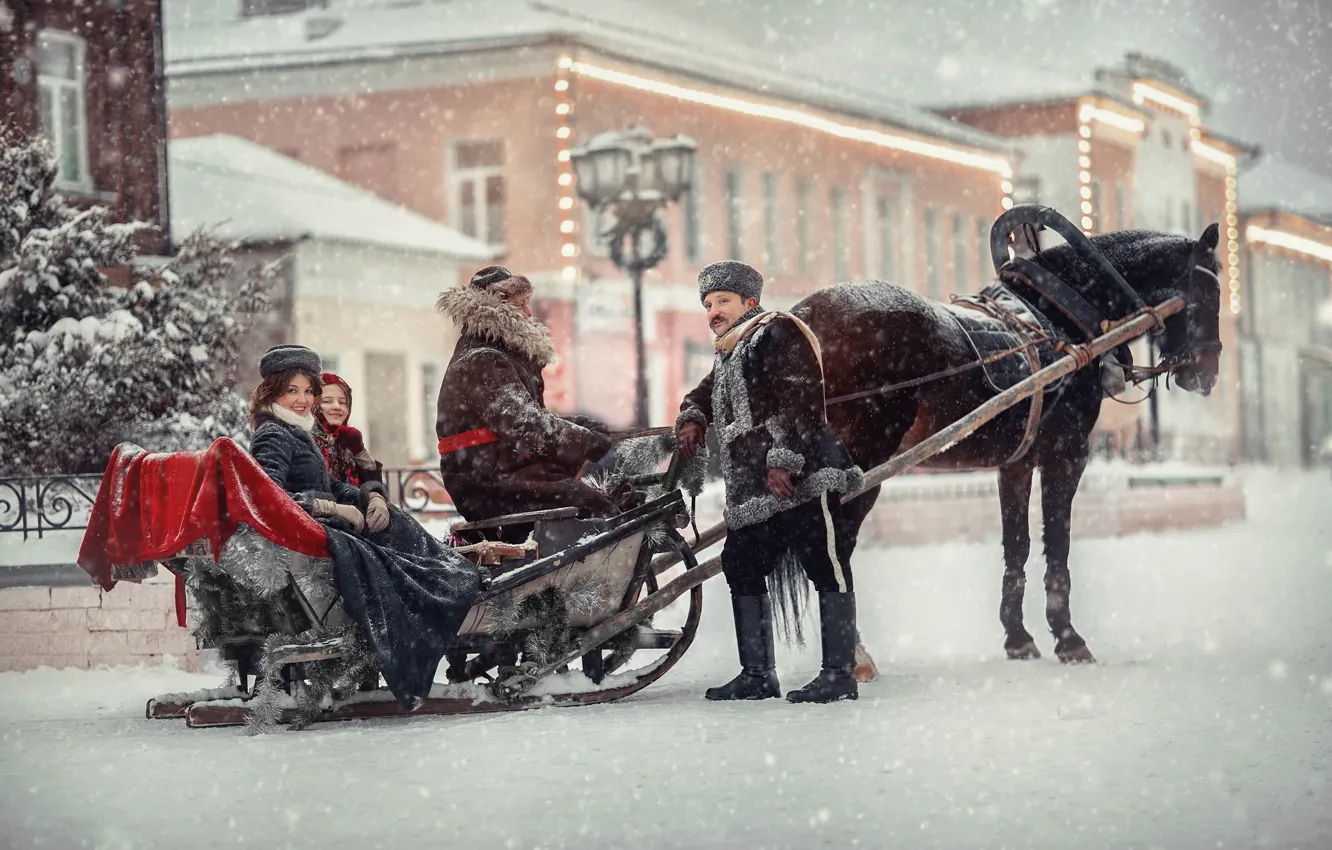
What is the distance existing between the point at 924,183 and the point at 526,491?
3260cm

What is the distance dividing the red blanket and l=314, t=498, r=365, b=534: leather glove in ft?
0.44

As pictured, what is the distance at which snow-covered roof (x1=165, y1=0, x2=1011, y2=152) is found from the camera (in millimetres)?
29578

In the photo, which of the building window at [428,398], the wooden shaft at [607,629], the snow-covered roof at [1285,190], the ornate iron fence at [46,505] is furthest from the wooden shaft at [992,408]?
the snow-covered roof at [1285,190]

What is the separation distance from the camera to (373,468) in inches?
324

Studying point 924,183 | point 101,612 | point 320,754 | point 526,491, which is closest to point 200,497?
point 320,754

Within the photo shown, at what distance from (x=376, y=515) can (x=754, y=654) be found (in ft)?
5.73

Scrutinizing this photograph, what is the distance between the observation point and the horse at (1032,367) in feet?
29.3

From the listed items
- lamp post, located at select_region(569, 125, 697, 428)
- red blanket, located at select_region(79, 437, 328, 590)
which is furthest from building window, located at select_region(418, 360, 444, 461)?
red blanket, located at select_region(79, 437, 328, 590)

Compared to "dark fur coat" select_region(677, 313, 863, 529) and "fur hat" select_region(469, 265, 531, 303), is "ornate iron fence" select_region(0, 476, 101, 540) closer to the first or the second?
"fur hat" select_region(469, 265, 531, 303)

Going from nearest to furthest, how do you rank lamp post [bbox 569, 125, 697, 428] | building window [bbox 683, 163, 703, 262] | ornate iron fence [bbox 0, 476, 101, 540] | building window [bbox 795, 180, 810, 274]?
ornate iron fence [bbox 0, 476, 101, 540]
lamp post [bbox 569, 125, 697, 428]
building window [bbox 683, 163, 703, 262]
building window [bbox 795, 180, 810, 274]

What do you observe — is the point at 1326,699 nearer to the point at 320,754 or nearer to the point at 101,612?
the point at 320,754

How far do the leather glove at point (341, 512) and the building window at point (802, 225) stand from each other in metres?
28.5

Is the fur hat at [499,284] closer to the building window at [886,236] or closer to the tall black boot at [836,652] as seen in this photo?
the tall black boot at [836,652]

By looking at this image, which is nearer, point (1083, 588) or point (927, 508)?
point (1083, 588)
